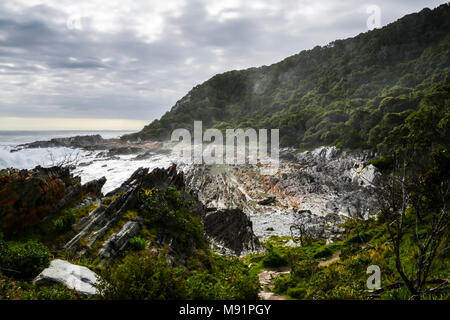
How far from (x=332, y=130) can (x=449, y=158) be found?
209 ft

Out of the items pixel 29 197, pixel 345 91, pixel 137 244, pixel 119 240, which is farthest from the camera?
A: pixel 345 91

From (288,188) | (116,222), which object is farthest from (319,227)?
(116,222)

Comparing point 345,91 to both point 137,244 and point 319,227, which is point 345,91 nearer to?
point 319,227

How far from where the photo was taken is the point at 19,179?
11.6m

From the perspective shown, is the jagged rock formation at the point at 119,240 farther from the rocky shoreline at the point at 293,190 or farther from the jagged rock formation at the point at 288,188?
the jagged rock formation at the point at 288,188

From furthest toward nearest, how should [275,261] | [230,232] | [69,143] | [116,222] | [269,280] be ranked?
[69,143]
[230,232]
[275,261]
[269,280]
[116,222]

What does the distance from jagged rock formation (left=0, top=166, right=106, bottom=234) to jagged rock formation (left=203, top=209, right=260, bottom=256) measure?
46.6ft

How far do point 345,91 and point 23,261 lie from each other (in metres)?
131

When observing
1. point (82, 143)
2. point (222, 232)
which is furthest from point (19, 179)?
point (82, 143)

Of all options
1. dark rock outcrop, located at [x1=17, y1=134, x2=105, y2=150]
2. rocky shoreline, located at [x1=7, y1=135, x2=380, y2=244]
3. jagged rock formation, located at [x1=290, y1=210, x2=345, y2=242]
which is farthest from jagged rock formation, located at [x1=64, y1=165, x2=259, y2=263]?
dark rock outcrop, located at [x1=17, y1=134, x2=105, y2=150]

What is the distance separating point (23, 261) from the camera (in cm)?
823

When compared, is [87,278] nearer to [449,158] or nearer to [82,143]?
[449,158]

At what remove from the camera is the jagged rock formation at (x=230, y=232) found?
83.5ft

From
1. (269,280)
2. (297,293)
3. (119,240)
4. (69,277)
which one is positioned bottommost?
(269,280)
